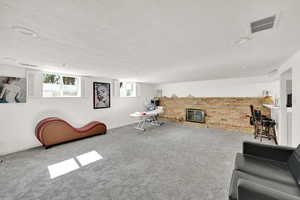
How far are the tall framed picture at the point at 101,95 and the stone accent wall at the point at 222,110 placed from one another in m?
3.72

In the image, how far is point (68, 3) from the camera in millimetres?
1007

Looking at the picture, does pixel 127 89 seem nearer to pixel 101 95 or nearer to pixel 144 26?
pixel 101 95

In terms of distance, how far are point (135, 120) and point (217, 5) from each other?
6.27 meters

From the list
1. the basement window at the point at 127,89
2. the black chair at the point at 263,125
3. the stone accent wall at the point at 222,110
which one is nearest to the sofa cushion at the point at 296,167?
the black chair at the point at 263,125

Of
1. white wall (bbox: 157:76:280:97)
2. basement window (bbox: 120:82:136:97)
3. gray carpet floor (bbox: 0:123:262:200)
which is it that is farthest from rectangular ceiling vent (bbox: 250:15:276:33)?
basement window (bbox: 120:82:136:97)

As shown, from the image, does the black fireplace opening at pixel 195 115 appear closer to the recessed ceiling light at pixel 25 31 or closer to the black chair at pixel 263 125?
the black chair at pixel 263 125

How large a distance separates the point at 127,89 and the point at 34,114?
12.8ft

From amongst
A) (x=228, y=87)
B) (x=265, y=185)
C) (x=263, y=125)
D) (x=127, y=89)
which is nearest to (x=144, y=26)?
(x=265, y=185)

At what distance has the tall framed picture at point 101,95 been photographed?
16.6ft

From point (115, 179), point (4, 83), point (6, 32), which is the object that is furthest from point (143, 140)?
point (4, 83)

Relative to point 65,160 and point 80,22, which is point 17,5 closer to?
point 80,22

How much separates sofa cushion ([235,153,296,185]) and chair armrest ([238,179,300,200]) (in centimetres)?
52

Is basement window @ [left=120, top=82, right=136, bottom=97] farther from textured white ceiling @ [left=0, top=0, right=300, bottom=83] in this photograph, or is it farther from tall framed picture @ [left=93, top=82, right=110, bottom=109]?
textured white ceiling @ [left=0, top=0, right=300, bottom=83]

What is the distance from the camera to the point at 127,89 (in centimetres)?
664
